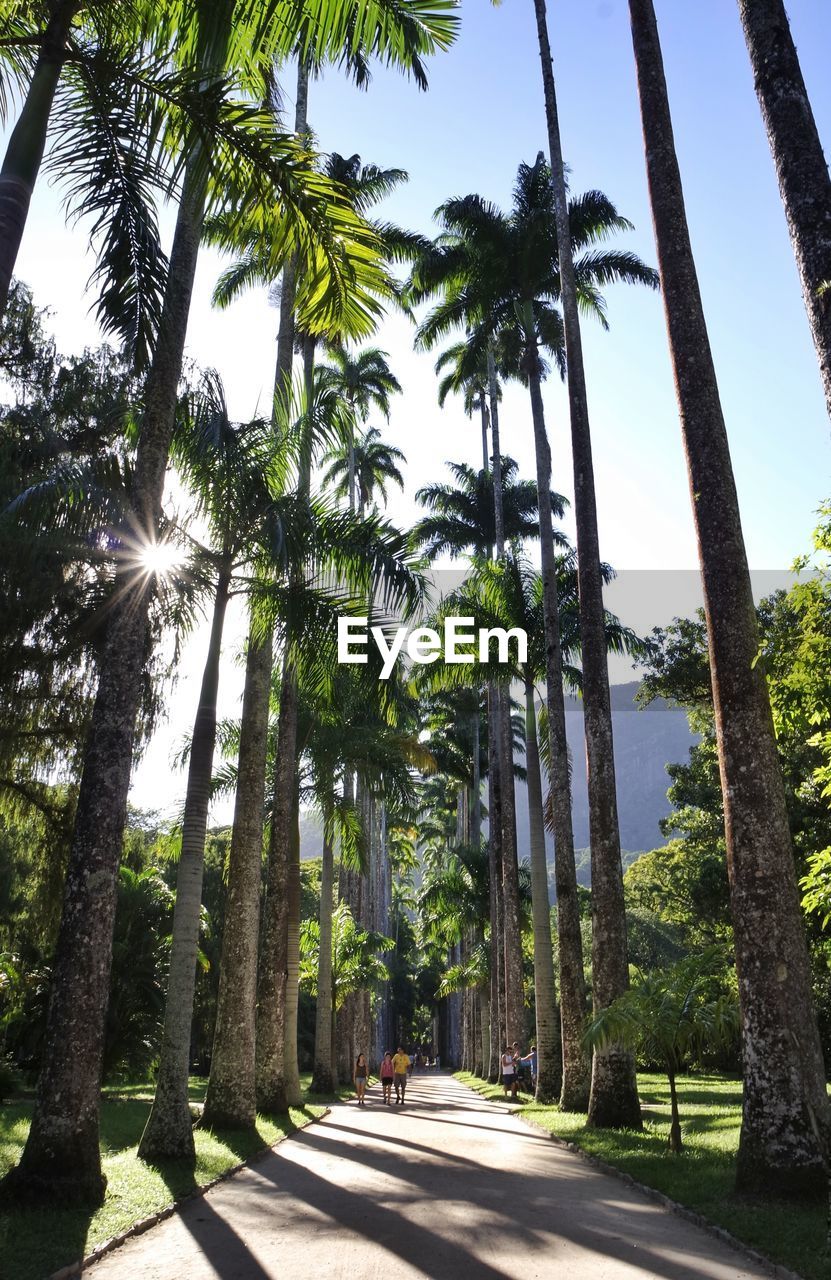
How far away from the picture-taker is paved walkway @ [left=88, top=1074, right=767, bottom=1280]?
6.09 meters

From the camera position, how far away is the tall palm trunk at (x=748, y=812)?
7.52 metres

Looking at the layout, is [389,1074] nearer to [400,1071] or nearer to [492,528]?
[400,1071]

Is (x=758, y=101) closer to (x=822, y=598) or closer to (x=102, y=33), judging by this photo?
(x=822, y=598)

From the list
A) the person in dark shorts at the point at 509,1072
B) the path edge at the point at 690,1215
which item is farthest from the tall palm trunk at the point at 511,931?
the path edge at the point at 690,1215

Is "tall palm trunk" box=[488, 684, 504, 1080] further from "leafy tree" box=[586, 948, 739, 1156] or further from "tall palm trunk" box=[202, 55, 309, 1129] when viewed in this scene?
"leafy tree" box=[586, 948, 739, 1156]

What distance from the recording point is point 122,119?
7945mm

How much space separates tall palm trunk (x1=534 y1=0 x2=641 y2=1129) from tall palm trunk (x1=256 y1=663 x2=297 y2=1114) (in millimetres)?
5691

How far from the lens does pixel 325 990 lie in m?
24.9

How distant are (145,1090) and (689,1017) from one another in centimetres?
2297

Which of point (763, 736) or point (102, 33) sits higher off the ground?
point (102, 33)

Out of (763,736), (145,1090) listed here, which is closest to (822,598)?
(763,736)

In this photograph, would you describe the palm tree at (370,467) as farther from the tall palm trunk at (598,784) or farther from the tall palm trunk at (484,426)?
the tall palm trunk at (598,784)

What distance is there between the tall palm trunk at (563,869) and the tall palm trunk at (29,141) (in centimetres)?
1528

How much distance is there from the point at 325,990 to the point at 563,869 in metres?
9.05
